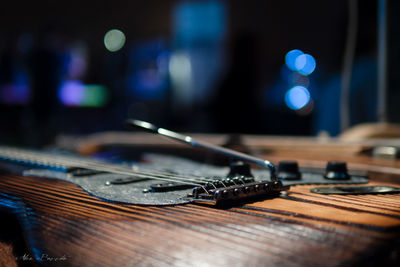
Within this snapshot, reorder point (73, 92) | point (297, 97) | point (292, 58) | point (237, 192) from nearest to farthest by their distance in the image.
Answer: point (237, 192) < point (297, 97) < point (292, 58) < point (73, 92)

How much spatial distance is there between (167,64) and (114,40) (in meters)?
1.44

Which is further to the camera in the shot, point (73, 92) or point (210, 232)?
point (73, 92)

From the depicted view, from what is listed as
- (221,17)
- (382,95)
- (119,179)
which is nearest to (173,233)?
(119,179)

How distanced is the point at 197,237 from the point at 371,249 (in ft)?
0.59

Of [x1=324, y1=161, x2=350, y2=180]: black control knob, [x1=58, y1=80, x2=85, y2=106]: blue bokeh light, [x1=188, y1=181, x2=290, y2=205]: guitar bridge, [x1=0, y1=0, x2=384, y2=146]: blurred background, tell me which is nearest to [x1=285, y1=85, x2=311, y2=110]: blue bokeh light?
[x1=0, y1=0, x2=384, y2=146]: blurred background

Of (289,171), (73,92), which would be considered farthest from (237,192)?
(73,92)

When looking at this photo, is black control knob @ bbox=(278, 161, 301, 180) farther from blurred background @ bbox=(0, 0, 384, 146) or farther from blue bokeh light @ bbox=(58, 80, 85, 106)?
blue bokeh light @ bbox=(58, 80, 85, 106)

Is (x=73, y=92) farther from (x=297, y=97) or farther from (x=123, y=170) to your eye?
(x=123, y=170)

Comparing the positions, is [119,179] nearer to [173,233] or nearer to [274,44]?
[173,233]

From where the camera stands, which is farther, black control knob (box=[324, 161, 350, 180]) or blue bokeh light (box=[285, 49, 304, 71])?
blue bokeh light (box=[285, 49, 304, 71])

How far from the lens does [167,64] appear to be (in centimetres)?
894

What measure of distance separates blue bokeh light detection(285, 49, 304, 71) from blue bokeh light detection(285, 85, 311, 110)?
14.9 inches

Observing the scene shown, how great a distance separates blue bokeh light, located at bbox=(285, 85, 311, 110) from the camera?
618 cm

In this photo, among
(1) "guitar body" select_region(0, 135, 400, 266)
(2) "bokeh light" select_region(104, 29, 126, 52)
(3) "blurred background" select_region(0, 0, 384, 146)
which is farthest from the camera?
(2) "bokeh light" select_region(104, 29, 126, 52)
